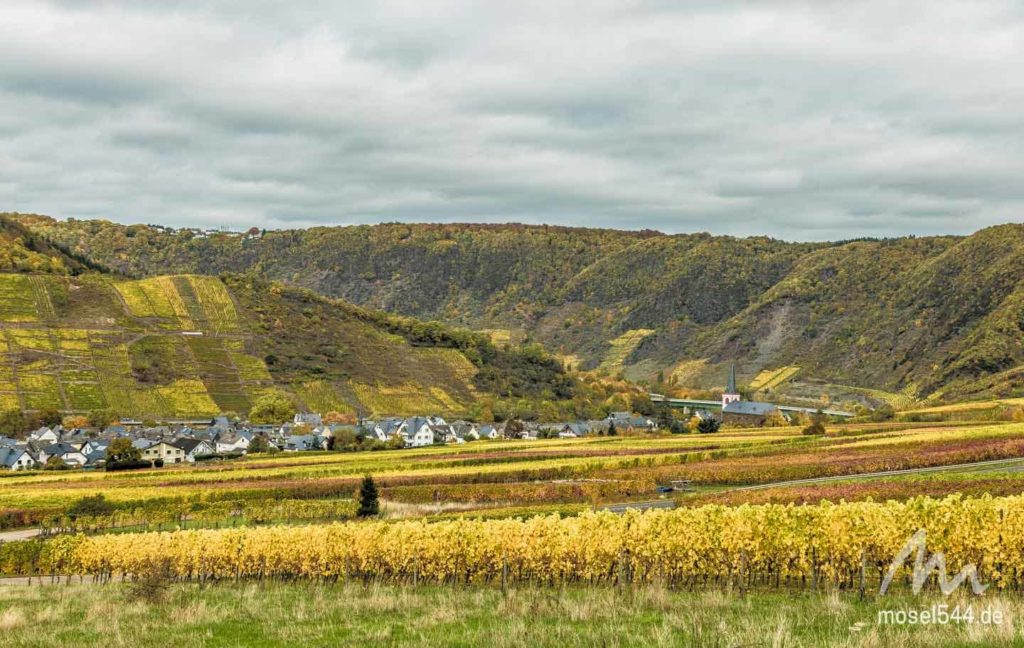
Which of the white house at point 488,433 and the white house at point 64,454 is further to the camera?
the white house at point 488,433

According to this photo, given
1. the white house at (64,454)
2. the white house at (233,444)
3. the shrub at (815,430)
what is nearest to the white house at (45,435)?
the white house at (64,454)

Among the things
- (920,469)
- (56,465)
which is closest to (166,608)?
(920,469)

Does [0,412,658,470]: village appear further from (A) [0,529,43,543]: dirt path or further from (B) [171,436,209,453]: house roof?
(A) [0,529,43,543]: dirt path

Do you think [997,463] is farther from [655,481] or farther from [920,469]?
[655,481]

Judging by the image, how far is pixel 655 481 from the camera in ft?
238

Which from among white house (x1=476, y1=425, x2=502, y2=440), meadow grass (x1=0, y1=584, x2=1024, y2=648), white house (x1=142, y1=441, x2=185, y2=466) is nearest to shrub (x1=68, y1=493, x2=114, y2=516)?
meadow grass (x1=0, y1=584, x2=1024, y2=648)

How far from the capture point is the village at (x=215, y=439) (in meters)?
117

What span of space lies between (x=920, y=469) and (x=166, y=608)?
5473cm

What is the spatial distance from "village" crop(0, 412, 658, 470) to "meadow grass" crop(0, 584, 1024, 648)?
85000mm

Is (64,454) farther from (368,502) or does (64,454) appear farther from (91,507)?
(368,502)

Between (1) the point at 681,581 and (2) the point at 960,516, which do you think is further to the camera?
(1) the point at 681,581

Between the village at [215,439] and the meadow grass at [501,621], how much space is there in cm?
8500

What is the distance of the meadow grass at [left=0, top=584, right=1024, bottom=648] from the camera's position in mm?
17781

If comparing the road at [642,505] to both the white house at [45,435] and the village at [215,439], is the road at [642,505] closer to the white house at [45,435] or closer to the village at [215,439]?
the village at [215,439]
